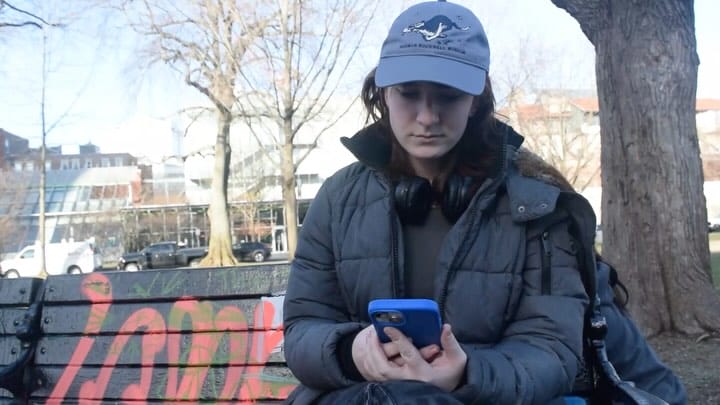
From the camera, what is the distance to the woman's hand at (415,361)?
1609mm

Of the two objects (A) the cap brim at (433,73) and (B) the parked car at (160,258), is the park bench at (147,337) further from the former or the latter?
(B) the parked car at (160,258)

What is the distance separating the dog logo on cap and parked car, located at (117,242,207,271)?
139ft

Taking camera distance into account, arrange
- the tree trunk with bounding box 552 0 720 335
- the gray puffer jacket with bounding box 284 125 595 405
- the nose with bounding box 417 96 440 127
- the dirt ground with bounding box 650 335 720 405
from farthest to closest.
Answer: the tree trunk with bounding box 552 0 720 335, the dirt ground with bounding box 650 335 720 405, the nose with bounding box 417 96 440 127, the gray puffer jacket with bounding box 284 125 595 405

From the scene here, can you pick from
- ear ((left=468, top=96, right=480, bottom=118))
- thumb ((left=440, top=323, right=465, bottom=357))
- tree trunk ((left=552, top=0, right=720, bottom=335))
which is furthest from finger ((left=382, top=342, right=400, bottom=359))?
tree trunk ((left=552, top=0, right=720, bottom=335))

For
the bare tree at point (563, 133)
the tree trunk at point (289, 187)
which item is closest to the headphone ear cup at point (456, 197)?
the tree trunk at point (289, 187)

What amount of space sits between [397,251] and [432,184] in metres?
0.23

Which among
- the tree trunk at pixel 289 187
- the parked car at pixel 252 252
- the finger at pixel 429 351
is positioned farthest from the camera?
the parked car at pixel 252 252

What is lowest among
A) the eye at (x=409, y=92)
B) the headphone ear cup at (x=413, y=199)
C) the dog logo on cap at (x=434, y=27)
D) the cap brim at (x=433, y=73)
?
the headphone ear cup at (x=413, y=199)

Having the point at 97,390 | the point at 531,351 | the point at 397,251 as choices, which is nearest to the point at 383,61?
the point at 397,251

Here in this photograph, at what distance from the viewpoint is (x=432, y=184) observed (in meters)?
2.06

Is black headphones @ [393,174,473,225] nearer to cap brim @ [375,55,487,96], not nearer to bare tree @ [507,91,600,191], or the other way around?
cap brim @ [375,55,487,96]

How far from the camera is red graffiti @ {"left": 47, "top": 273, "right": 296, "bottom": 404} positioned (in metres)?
3.83

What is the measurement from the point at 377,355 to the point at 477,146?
714 millimetres

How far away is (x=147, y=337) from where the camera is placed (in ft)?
13.2
